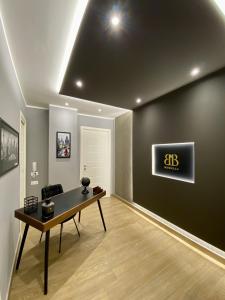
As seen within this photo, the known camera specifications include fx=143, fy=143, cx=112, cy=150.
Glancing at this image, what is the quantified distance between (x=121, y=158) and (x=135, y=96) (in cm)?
197

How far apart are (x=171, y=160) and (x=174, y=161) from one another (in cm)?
7

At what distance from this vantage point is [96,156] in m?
4.43

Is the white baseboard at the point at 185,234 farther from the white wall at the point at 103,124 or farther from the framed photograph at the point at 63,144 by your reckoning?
the framed photograph at the point at 63,144

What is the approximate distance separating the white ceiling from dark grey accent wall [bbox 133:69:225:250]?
6.33 ft

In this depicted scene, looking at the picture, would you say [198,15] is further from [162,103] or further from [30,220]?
[30,220]

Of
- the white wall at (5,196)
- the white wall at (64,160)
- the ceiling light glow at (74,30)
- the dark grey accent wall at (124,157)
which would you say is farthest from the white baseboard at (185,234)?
the ceiling light glow at (74,30)

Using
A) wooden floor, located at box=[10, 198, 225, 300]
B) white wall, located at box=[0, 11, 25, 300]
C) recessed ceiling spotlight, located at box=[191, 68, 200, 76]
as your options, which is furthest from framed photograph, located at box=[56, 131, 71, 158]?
recessed ceiling spotlight, located at box=[191, 68, 200, 76]

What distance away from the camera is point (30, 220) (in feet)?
4.99

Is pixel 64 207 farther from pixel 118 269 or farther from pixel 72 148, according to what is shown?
pixel 72 148

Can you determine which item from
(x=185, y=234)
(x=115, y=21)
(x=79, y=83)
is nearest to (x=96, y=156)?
(x=79, y=83)

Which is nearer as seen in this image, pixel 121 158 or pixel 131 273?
pixel 131 273

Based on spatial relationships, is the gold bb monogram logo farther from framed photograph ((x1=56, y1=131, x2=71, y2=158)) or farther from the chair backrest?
framed photograph ((x1=56, y1=131, x2=71, y2=158))

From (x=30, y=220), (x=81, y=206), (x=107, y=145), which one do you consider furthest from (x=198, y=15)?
(x=107, y=145)

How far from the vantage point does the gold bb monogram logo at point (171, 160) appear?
2.59m
